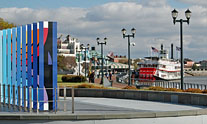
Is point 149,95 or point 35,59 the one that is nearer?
point 35,59

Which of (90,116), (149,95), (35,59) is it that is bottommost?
(149,95)

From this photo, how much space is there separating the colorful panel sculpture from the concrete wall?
7.89 metres

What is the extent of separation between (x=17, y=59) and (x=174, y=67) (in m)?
80.2

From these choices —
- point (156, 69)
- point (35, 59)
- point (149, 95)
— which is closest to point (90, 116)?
point (35, 59)

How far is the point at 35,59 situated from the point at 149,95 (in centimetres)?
924

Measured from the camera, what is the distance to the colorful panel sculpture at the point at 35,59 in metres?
16.7

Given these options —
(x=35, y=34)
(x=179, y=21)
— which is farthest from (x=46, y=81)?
(x=179, y=21)

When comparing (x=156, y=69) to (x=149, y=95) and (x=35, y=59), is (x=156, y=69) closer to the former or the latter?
(x=149, y=95)

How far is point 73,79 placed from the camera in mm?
50219

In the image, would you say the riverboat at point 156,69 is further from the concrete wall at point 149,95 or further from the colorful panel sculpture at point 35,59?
the colorful panel sculpture at point 35,59

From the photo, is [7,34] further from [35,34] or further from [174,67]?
[174,67]

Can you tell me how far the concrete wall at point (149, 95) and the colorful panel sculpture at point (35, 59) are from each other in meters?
7.89

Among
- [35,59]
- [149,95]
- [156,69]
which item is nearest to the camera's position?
[35,59]

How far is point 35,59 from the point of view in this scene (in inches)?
676
